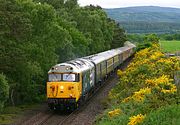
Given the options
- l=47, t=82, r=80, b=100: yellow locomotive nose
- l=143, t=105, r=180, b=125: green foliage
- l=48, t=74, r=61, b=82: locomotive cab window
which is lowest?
l=47, t=82, r=80, b=100: yellow locomotive nose

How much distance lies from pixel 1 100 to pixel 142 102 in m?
10.9

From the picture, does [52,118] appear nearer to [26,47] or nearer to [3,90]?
[3,90]

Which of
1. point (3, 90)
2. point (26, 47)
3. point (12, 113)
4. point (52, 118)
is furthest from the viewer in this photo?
point (26, 47)

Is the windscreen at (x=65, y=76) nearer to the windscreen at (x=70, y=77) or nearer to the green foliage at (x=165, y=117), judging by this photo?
the windscreen at (x=70, y=77)

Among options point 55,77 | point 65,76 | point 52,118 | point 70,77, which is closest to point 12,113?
point 52,118

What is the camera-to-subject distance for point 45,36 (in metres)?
36.1

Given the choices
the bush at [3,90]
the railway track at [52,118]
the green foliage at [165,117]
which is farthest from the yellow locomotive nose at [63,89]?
the green foliage at [165,117]

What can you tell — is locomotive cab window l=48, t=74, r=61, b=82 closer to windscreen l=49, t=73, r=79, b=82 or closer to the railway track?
windscreen l=49, t=73, r=79, b=82

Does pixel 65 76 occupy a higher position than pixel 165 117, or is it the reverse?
pixel 165 117

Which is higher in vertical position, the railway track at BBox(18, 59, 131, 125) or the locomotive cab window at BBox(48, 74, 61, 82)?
the locomotive cab window at BBox(48, 74, 61, 82)

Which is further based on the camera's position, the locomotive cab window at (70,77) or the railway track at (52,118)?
the locomotive cab window at (70,77)

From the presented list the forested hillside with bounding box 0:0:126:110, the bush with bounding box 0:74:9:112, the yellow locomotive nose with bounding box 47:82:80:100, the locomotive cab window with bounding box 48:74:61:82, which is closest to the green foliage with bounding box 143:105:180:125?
the bush with bounding box 0:74:9:112

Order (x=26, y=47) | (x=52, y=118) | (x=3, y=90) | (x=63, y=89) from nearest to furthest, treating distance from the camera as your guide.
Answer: (x=3, y=90)
(x=52, y=118)
(x=63, y=89)
(x=26, y=47)

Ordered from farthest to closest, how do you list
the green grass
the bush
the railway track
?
the green grass, the railway track, the bush
